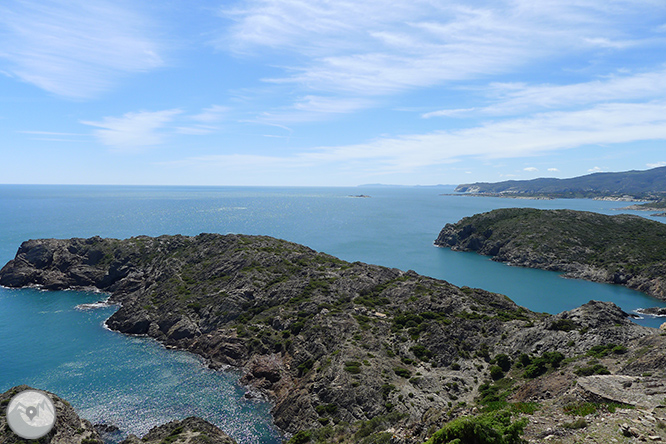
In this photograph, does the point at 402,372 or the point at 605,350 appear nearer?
the point at 605,350

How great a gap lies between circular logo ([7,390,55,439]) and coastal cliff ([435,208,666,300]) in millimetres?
137194

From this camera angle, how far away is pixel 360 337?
190ft

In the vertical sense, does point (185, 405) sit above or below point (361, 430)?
below

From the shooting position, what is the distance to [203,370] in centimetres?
5925

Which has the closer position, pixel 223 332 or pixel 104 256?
pixel 223 332

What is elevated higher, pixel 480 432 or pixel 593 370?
pixel 480 432

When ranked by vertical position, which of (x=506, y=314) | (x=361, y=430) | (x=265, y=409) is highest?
(x=506, y=314)

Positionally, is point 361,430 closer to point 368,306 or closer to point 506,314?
point 368,306

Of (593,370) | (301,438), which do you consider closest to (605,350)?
(593,370)

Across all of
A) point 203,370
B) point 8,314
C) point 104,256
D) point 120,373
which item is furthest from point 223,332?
point 104,256

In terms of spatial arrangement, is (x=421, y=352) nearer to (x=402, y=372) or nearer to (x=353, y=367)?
(x=402, y=372)

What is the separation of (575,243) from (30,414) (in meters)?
163

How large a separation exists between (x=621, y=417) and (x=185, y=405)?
5013 centimetres

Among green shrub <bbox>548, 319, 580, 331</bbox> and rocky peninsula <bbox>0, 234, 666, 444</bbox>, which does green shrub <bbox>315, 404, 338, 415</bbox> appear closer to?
rocky peninsula <bbox>0, 234, 666, 444</bbox>
